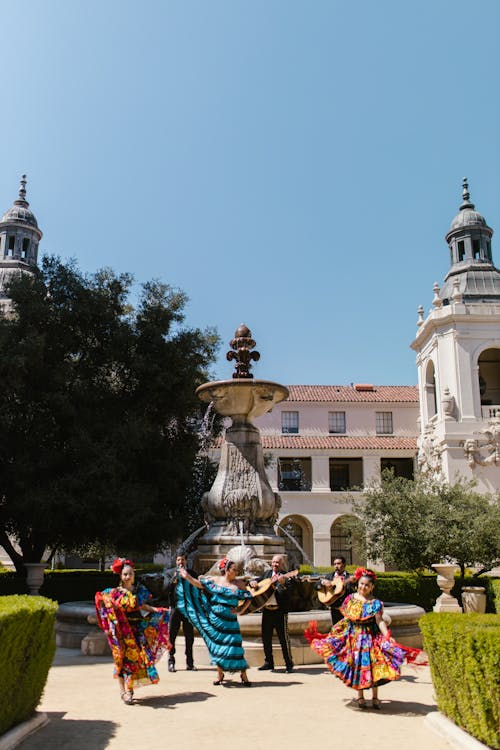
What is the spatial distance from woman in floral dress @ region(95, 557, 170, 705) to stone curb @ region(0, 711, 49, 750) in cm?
91

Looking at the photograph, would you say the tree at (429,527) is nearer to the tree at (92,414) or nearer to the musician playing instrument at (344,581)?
the tree at (92,414)

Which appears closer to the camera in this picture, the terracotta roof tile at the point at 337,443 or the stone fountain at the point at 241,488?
the stone fountain at the point at 241,488

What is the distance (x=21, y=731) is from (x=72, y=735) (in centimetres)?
44

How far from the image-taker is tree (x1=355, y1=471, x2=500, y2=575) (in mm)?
19359

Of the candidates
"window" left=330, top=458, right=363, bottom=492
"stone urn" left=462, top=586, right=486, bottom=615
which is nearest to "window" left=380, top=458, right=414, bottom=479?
"window" left=330, top=458, right=363, bottom=492

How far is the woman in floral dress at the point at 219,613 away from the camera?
23.9 feet

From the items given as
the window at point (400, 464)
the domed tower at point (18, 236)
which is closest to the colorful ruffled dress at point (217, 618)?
the window at point (400, 464)

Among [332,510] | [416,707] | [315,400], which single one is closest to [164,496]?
[416,707]

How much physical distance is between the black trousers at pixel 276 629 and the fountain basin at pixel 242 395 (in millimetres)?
4678

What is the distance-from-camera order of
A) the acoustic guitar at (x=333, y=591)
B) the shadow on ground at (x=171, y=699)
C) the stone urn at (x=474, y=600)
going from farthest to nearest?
the stone urn at (x=474, y=600), the acoustic guitar at (x=333, y=591), the shadow on ground at (x=171, y=699)

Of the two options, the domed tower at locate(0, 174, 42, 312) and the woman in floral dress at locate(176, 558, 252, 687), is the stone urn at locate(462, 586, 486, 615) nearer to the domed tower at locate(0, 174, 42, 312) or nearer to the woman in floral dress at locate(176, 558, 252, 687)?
the woman in floral dress at locate(176, 558, 252, 687)

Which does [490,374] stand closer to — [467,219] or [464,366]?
[464,366]

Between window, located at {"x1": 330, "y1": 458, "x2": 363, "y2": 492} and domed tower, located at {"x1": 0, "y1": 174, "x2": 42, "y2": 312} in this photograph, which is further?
domed tower, located at {"x1": 0, "y1": 174, "x2": 42, "y2": 312}

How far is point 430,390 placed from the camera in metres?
35.4
